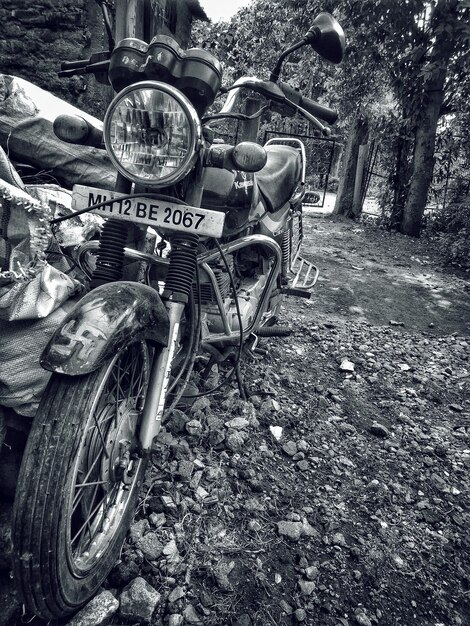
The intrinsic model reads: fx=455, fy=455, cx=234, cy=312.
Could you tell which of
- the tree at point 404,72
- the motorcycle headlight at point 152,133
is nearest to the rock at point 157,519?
the motorcycle headlight at point 152,133

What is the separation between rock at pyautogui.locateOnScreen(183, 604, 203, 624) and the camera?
1.37 m

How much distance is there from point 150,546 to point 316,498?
0.74 meters

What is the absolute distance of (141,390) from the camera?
1649 millimetres

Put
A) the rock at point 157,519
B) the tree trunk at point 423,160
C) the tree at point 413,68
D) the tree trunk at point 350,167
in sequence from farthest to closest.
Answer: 1. the tree trunk at point 350,167
2. the tree trunk at point 423,160
3. the tree at point 413,68
4. the rock at point 157,519

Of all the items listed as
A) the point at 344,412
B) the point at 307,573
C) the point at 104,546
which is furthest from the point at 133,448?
the point at 344,412

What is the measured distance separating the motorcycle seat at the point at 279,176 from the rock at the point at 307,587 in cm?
170

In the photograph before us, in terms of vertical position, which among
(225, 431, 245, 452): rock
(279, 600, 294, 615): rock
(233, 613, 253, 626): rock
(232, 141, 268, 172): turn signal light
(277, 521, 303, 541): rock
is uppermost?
(232, 141, 268, 172): turn signal light

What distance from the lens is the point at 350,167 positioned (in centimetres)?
Answer: 988

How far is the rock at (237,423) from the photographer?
2.28 m

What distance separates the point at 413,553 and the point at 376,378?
1385 millimetres

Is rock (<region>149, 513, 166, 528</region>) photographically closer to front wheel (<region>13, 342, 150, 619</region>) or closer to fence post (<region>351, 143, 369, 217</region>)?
front wheel (<region>13, 342, 150, 619</region>)

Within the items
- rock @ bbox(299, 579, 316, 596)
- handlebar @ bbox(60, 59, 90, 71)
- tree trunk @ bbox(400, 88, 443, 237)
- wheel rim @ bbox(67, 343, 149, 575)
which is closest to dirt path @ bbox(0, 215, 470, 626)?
rock @ bbox(299, 579, 316, 596)

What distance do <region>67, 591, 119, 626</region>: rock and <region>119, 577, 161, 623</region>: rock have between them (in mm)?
29

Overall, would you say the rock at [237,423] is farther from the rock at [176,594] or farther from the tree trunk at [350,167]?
the tree trunk at [350,167]
